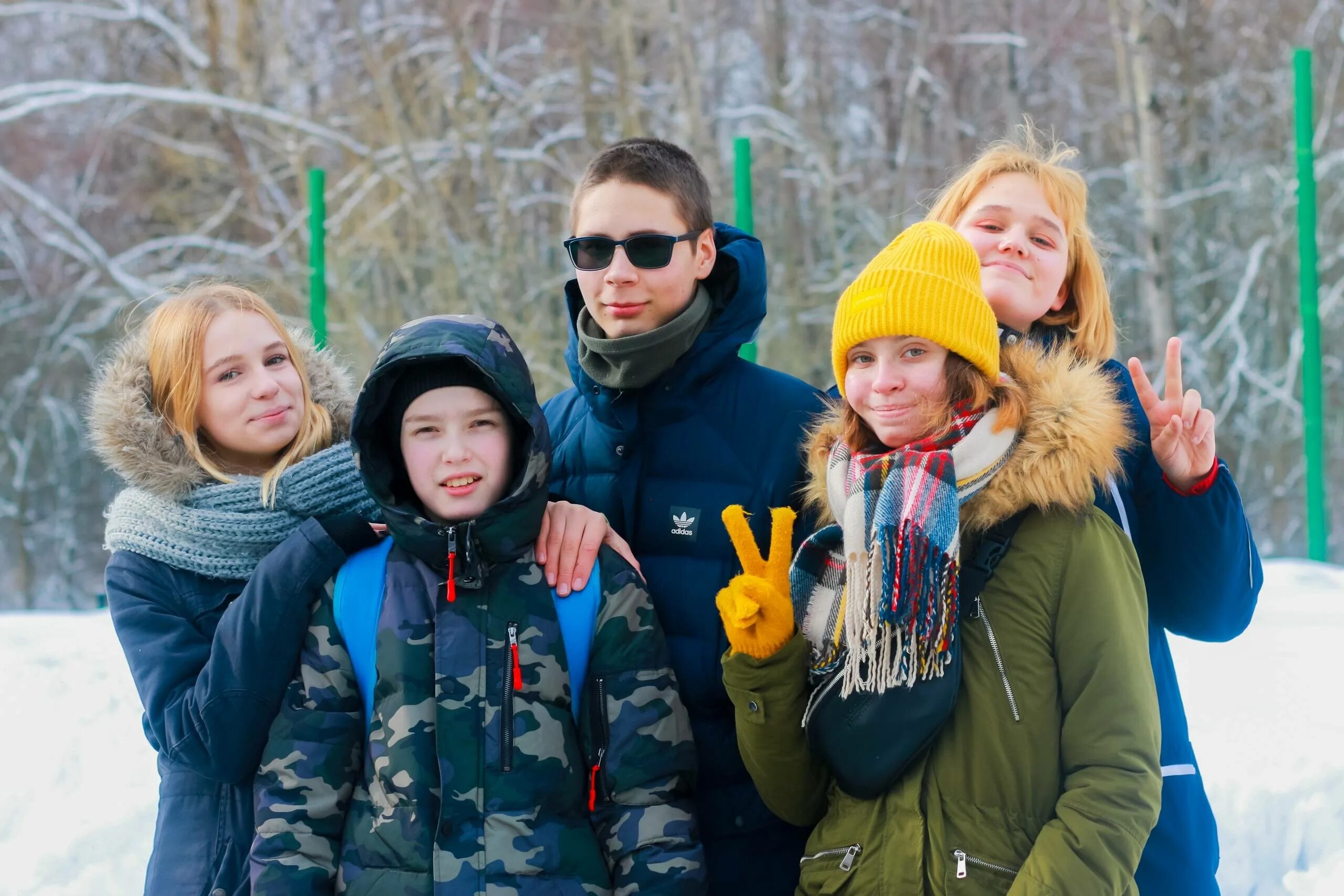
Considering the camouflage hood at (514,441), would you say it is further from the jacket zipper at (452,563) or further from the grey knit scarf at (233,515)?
the grey knit scarf at (233,515)

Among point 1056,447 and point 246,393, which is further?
point 246,393

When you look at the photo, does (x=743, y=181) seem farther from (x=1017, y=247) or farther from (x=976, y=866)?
(x=976, y=866)

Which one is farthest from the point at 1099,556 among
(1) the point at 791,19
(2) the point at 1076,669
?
(1) the point at 791,19

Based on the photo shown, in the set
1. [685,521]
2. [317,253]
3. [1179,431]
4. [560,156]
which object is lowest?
[685,521]

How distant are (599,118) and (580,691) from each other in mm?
8140

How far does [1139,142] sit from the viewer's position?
9.44m

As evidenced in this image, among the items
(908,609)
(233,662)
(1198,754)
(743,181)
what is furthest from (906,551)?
(743,181)

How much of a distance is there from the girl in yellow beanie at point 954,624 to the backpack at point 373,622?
11.0 inches

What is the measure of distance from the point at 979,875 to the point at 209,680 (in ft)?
4.54

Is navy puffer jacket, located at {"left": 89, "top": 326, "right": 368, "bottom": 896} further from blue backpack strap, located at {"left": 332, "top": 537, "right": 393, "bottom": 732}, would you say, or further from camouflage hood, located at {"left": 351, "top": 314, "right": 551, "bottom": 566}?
camouflage hood, located at {"left": 351, "top": 314, "right": 551, "bottom": 566}

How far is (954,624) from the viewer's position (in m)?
1.76

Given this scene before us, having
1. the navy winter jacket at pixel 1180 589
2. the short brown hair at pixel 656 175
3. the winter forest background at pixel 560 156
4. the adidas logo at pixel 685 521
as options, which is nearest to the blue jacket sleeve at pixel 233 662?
the adidas logo at pixel 685 521

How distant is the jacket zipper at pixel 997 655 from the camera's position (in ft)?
5.75

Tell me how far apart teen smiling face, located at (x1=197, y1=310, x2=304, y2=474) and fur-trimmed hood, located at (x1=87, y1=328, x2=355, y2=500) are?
8 cm
